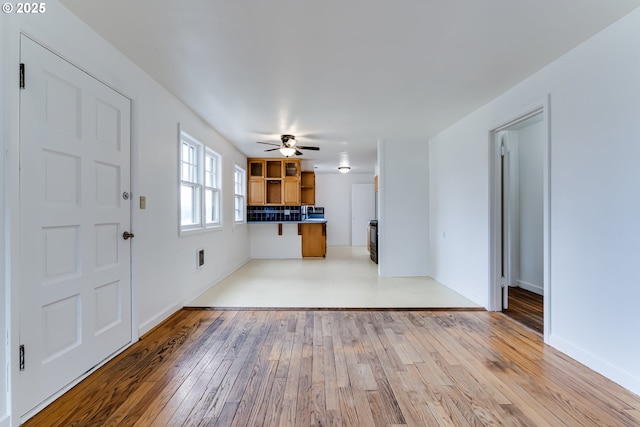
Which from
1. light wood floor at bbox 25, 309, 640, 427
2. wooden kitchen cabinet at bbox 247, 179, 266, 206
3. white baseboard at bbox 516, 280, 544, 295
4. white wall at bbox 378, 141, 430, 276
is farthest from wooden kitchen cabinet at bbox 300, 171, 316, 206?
light wood floor at bbox 25, 309, 640, 427

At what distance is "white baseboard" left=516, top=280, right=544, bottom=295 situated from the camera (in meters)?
4.21

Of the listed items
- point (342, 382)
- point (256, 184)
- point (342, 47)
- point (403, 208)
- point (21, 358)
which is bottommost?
point (342, 382)

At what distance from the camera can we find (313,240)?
7.55 metres

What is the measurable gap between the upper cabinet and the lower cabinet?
2.76ft

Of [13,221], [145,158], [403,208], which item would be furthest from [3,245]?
[403,208]

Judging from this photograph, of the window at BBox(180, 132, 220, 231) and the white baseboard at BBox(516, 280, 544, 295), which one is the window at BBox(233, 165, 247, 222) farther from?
the white baseboard at BBox(516, 280, 544, 295)

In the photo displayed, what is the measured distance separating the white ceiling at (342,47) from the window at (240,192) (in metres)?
2.91

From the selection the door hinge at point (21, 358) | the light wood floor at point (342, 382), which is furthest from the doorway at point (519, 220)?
the door hinge at point (21, 358)

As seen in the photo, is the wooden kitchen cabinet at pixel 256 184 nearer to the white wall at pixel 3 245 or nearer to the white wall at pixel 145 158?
the white wall at pixel 145 158

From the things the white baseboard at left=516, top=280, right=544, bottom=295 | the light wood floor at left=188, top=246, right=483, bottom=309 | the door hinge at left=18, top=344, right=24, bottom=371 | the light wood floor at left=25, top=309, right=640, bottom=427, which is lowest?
the light wood floor at left=25, top=309, right=640, bottom=427

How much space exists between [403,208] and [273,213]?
333 centimetres

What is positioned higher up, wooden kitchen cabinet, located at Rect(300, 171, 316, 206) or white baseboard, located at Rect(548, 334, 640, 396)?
wooden kitchen cabinet, located at Rect(300, 171, 316, 206)

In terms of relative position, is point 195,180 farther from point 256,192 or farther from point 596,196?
point 596,196

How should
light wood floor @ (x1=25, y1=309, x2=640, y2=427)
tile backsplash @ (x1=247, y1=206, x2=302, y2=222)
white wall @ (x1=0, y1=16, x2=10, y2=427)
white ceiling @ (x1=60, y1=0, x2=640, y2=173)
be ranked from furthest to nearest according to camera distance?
tile backsplash @ (x1=247, y1=206, x2=302, y2=222) < white ceiling @ (x1=60, y1=0, x2=640, y2=173) < light wood floor @ (x1=25, y1=309, x2=640, y2=427) < white wall @ (x1=0, y1=16, x2=10, y2=427)
